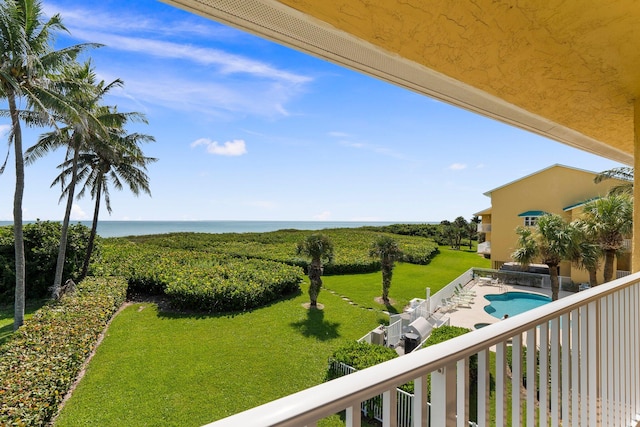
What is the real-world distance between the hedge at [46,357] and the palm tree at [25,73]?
2461mm

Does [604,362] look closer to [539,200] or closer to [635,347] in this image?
[635,347]

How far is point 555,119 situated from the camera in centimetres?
274

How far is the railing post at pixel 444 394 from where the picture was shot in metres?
0.82

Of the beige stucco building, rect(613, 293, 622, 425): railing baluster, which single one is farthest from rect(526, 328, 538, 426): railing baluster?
the beige stucco building

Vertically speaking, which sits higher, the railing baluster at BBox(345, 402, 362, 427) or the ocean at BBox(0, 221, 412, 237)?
the railing baluster at BBox(345, 402, 362, 427)

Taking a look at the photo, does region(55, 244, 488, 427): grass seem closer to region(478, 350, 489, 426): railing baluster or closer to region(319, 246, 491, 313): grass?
region(319, 246, 491, 313): grass

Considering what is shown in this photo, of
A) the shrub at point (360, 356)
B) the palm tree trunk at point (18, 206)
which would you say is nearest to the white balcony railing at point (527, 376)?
the shrub at point (360, 356)

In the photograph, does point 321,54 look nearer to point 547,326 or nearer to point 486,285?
point 547,326

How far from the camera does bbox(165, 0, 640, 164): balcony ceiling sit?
129cm

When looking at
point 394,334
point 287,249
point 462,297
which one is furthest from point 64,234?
point 462,297

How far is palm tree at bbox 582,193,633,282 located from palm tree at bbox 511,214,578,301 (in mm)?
1130

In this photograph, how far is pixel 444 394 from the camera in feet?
2.71

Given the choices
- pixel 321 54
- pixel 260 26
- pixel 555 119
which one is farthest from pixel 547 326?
pixel 555 119

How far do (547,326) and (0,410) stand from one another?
22.1 feet
